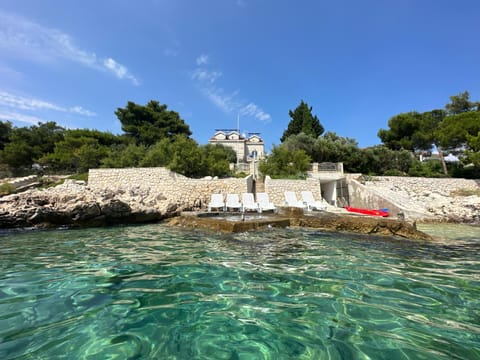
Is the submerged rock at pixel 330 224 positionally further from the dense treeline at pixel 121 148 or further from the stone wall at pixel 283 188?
the dense treeline at pixel 121 148

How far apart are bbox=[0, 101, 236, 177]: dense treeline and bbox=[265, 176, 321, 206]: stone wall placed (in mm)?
4953

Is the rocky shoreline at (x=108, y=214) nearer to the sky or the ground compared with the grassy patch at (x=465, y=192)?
nearer to the ground

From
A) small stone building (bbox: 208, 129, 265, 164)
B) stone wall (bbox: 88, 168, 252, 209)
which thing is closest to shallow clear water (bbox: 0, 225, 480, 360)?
stone wall (bbox: 88, 168, 252, 209)

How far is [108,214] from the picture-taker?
1016 cm

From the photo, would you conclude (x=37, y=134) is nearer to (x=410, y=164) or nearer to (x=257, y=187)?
(x=257, y=187)

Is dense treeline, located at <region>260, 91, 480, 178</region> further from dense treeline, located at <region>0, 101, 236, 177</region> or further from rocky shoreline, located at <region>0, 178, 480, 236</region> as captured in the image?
rocky shoreline, located at <region>0, 178, 480, 236</region>

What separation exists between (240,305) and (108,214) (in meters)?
9.99

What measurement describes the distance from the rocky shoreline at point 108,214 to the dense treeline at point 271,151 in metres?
5.01

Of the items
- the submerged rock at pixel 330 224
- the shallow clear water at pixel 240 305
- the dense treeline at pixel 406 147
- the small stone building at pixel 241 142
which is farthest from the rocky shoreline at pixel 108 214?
the small stone building at pixel 241 142

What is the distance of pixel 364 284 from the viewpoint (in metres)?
3.04

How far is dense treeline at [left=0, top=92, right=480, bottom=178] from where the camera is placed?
1705 cm

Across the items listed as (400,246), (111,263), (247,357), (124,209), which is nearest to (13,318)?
(111,263)

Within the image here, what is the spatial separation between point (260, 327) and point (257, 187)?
14245mm

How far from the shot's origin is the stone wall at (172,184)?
1429cm
